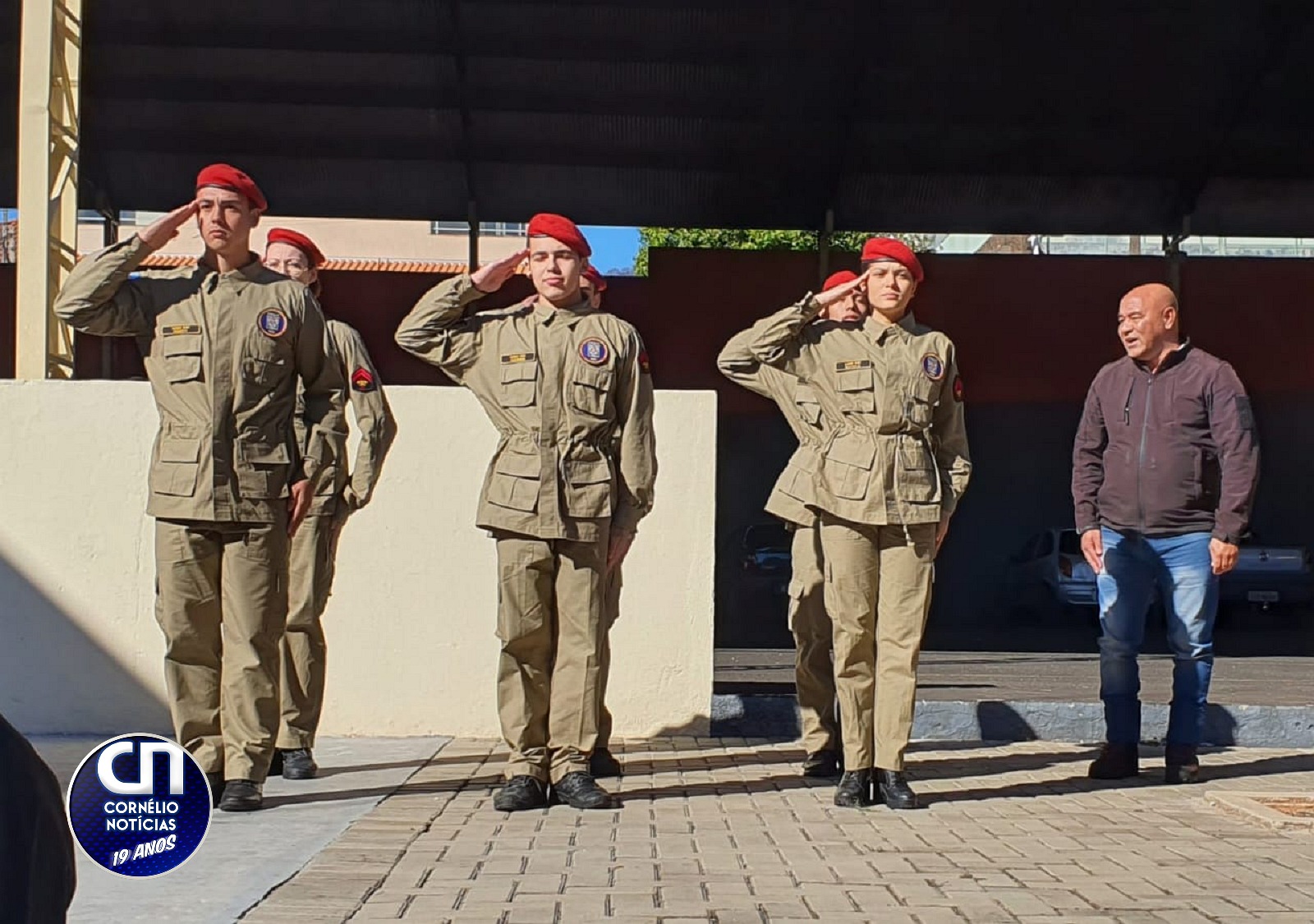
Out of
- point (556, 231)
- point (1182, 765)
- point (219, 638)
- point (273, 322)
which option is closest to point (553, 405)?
point (556, 231)

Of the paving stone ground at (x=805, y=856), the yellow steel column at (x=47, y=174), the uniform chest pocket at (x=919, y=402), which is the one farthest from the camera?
the yellow steel column at (x=47, y=174)

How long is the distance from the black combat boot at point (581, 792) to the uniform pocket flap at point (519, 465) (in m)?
1.01

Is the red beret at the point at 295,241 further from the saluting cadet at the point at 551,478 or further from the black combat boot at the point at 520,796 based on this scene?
the black combat boot at the point at 520,796

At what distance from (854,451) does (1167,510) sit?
147 centimetres

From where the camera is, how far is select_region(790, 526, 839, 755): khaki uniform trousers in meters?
6.93

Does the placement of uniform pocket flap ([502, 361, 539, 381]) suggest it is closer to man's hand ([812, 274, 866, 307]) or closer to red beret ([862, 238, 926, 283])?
man's hand ([812, 274, 866, 307])

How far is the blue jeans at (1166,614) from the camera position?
671cm

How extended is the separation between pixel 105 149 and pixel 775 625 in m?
9.36

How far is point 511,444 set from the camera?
596 centimetres

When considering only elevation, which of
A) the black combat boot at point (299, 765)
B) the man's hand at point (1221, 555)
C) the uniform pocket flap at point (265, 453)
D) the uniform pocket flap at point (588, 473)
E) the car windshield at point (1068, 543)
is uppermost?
the uniform pocket flap at point (265, 453)

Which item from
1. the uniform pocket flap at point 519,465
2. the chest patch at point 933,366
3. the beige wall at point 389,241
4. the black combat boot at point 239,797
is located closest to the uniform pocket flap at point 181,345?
the uniform pocket flap at point 519,465

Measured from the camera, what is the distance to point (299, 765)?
6430mm

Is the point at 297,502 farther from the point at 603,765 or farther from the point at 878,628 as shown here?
the point at 878,628

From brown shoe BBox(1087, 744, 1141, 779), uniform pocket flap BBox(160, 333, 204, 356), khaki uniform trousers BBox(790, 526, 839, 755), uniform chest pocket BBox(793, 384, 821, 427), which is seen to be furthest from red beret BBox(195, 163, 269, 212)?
brown shoe BBox(1087, 744, 1141, 779)
